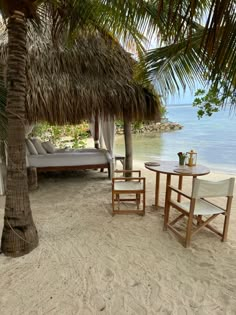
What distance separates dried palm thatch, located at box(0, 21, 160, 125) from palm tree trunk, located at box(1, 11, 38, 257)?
195 cm

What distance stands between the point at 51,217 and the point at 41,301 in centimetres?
160

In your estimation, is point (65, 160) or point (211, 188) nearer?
point (211, 188)

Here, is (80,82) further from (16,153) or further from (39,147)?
(16,153)

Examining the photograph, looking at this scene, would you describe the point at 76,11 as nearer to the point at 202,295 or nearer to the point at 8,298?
the point at 8,298

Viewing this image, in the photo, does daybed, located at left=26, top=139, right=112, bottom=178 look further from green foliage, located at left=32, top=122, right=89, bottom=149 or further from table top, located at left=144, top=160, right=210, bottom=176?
green foliage, located at left=32, top=122, right=89, bottom=149

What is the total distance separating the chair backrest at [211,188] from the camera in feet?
7.92

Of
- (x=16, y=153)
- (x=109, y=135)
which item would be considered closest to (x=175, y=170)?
(x=16, y=153)

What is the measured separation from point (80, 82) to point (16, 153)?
8.51 ft

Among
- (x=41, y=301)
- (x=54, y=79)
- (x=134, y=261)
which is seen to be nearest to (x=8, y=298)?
(x=41, y=301)

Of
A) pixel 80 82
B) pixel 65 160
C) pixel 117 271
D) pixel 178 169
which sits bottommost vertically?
pixel 117 271

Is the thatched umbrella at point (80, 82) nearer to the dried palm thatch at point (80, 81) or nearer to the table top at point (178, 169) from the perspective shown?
the dried palm thatch at point (80, 81)

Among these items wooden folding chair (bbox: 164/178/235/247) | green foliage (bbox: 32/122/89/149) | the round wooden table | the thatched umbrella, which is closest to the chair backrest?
wooden folding chair (bbox: 164/178/235/247)

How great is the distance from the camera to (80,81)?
175 inches

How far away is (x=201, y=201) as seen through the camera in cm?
294
